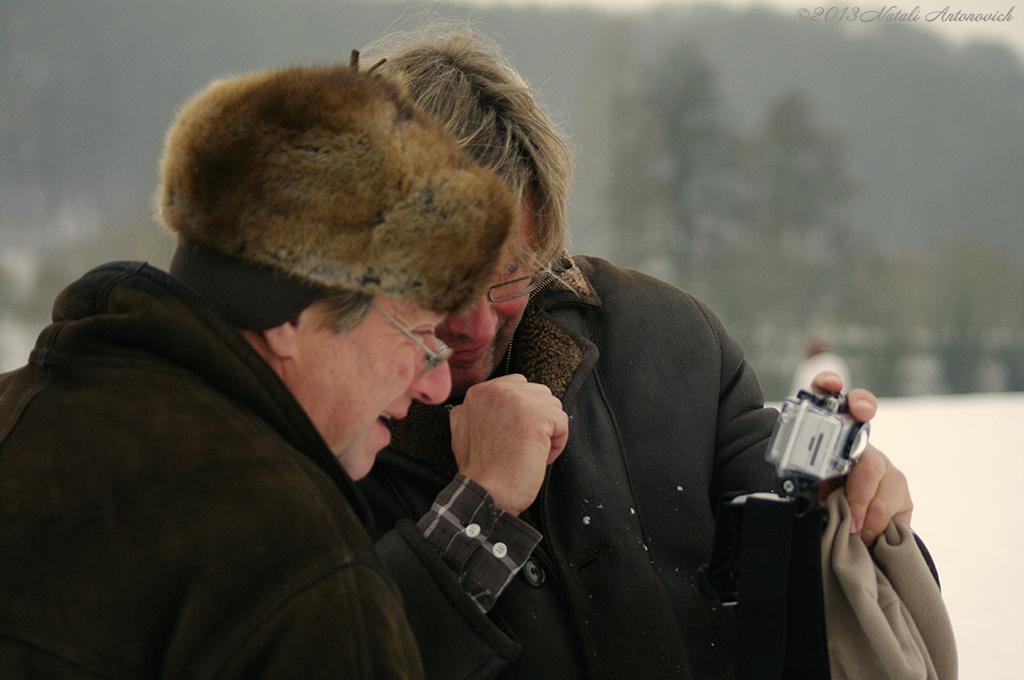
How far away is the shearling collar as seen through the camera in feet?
5.00

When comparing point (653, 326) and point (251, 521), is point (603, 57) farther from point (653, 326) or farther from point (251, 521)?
point (251, 521)

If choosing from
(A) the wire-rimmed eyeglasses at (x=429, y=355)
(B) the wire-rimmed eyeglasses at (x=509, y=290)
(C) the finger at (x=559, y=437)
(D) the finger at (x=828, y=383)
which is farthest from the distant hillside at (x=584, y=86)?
(A) the wire-rimmed eyeglasses at (x=429, y=355)

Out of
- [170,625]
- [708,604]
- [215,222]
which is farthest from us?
[708,604]

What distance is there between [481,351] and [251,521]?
0.87 m

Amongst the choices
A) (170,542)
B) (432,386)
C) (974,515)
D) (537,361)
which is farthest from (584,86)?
(170,542)

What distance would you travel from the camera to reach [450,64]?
5.39 feet

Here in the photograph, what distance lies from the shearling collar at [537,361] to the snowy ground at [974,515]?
98.5 inches

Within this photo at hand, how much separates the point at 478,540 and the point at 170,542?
60 cm

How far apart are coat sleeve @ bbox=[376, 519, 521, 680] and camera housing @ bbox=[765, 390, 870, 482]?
473 millimetres

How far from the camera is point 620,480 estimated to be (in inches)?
A: 62.3

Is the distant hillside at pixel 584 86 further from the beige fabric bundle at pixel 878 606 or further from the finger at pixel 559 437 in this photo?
the beige fabric bundle at pixel 878 606

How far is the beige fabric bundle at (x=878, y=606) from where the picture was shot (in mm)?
1248

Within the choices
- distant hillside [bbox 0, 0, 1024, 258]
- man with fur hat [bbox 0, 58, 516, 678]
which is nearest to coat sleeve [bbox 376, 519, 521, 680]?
man with fur hat [bbox 0, 58, 516, 678]

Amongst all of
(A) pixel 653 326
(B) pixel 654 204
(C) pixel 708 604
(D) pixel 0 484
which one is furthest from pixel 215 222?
(B) pixel 654 204
